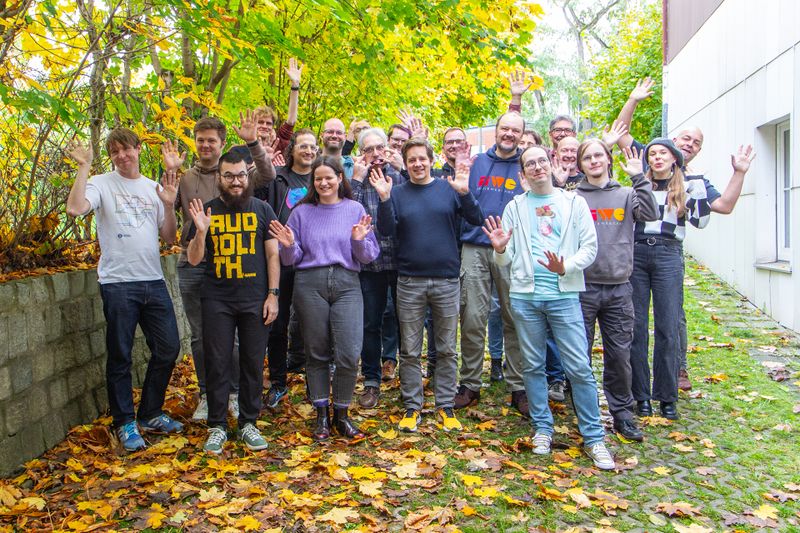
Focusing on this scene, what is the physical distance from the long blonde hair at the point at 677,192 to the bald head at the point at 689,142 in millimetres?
352

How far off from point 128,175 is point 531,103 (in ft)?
144

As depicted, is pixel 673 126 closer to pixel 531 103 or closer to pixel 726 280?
pixel 726 280

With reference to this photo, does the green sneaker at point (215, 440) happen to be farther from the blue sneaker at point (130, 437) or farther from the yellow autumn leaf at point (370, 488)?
the yellow autumn leaf at point (370, 488)

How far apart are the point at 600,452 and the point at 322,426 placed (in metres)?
1.98

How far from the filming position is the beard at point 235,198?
510 centimetres

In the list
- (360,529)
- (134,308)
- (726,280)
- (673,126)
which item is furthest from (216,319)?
(673,126)

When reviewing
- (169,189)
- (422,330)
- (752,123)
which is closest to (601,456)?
(422,330)

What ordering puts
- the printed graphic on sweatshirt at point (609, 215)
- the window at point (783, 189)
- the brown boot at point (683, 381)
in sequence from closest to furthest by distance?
1. the printed graphic on sweatshirt at point (609, 215)
2. the brown boot at point (683, 381)
3. the window at point (783, 189)

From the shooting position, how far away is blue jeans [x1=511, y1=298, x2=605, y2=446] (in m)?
4.95

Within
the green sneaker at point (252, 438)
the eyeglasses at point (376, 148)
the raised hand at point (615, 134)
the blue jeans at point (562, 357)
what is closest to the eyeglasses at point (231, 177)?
the eyeglasses at point (376, 148)

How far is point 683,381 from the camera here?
6570 millimetres

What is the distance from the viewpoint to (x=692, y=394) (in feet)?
21.0

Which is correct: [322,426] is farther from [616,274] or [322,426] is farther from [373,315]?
[616,274]

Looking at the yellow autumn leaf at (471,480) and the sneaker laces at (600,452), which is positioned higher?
the sneaker laces at (600,452)
